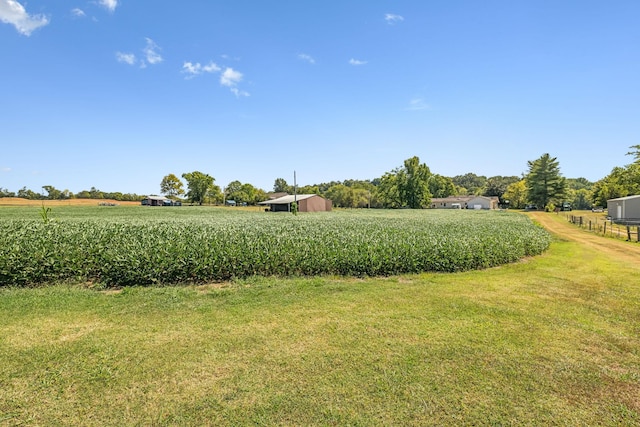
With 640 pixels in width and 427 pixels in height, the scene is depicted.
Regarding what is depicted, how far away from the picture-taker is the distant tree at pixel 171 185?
115812 mm

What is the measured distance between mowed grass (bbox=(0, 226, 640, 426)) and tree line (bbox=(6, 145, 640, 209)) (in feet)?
145

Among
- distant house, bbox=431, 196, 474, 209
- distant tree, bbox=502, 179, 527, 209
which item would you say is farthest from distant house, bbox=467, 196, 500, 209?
distant tree, bbox=502, 179, 527, 209

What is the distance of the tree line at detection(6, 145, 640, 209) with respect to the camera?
59675 mm

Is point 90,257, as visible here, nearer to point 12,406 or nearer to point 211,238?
point 211,238

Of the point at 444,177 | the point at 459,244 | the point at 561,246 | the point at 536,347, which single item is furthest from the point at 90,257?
the point at 444,177

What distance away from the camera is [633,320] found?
247 inches

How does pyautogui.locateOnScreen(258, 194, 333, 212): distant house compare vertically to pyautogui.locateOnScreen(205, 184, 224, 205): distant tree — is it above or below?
below

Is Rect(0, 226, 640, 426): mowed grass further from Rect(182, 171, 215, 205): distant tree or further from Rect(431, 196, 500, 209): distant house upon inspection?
Rect(182, 171, 215, 205): distant tree

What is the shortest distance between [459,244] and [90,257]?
1238 centimetres

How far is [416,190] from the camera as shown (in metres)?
71.6

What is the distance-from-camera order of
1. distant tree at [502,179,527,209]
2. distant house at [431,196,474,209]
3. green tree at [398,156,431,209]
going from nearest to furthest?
green tree at [398,156,431,209] < distant tree at [502,179,527,209] < distant house at [431,196,474,209]

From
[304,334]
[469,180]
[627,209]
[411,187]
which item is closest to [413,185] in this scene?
[411,187]

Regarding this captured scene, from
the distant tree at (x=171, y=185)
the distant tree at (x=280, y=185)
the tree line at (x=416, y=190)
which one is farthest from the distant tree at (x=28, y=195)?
the distant tree at (x=280, y=185)

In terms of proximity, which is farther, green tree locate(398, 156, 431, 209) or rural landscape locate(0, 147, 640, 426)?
green tree locate(398, 156, 431, 209)
